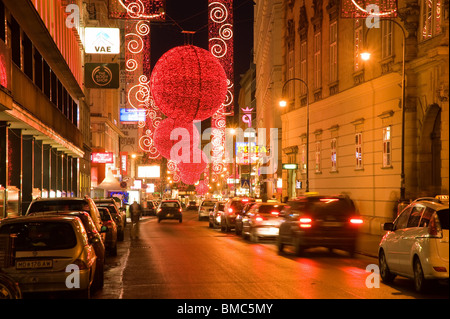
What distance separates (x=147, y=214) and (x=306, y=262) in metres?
61.7

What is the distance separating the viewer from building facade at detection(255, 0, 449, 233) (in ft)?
92.2

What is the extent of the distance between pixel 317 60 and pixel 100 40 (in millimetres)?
14503

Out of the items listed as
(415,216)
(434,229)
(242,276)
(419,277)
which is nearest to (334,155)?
(242,276)

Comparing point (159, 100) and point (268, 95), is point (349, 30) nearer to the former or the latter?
point (159, 100)

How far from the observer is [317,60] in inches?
1732

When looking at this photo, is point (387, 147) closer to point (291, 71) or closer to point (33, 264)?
point (291, 71)

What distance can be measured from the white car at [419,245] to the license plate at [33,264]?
20.9 ft

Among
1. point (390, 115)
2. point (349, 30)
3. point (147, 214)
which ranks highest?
point (349, 30)

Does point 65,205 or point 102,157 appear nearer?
point 65,205

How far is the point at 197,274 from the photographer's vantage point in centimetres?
1602

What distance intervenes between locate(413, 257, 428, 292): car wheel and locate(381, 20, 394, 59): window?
19263 mm

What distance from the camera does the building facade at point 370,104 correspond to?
28.1 metres

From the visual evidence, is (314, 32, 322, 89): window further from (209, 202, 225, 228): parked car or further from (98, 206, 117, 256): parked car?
(98, 206, 117, 256): parked car
